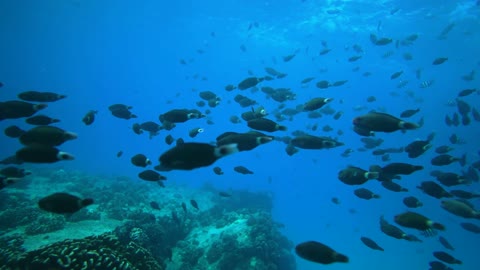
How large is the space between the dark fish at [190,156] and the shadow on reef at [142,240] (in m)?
4.84

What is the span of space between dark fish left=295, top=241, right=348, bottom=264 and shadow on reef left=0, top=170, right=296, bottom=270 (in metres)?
4.52

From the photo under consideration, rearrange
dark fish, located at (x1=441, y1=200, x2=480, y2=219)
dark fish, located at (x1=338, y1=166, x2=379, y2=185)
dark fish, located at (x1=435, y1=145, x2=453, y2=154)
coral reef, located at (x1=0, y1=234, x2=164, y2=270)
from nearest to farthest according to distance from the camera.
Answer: dark fish, located at (x1=338, y1=166, x2=379, y2=185) < dark fish, located at (x1=441, y1=200, x2=480, y2=219) < coral reef, located at (x1=0, y1=234, x2=164, y2=270) < dark fish, located at (x1=435, y1=145, x2=453, y2=154)

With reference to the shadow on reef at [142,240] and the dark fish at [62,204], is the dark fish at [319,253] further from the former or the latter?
the shadow on reef at [142,240]

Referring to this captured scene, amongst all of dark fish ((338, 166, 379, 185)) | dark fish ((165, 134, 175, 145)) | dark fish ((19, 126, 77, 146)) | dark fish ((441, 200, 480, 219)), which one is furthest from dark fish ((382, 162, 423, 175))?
dark fish ((165, 134, 175, 145))

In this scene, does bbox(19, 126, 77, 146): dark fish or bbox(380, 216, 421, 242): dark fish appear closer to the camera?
bbox(19, 126, 77, 146): dark fish

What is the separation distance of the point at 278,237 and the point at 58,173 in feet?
66.8

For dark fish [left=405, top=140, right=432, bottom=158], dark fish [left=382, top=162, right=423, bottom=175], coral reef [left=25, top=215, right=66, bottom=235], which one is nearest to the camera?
dark fish [left=382, top=162, right=423, bottom=175]

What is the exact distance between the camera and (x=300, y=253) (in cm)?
404

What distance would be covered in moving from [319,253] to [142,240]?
7.93 meters

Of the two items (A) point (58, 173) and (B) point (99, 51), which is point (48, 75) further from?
(A) point (58, 173)

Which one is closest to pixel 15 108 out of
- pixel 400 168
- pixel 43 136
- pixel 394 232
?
pixel 43 136

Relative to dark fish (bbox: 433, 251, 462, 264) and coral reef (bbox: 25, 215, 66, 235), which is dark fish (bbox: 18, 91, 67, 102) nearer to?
coral reef (bbox: 25, 215, 66, 235)

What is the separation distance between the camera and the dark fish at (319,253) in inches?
149

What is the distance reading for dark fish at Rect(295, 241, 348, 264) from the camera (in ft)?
12.4
